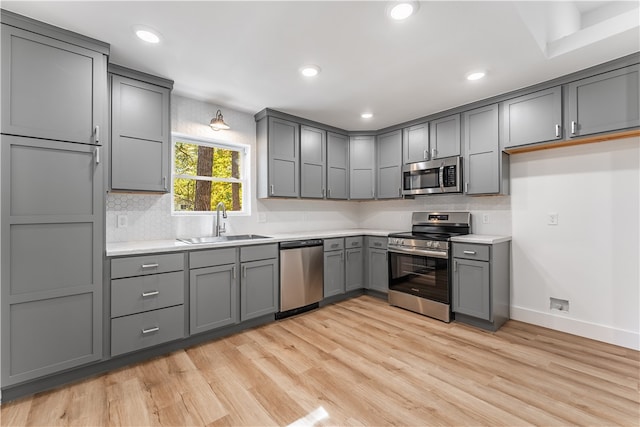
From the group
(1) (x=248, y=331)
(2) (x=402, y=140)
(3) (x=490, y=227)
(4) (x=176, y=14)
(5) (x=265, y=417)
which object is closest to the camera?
(5) (x=265, y=417)

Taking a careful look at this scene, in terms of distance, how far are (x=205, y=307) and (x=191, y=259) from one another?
480 millimetres

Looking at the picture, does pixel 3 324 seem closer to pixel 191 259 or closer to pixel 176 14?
pixel 191 259

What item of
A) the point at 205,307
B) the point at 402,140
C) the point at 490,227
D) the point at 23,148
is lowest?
the point at 205,307

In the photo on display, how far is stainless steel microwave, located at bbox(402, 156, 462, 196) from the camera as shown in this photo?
3.44 m

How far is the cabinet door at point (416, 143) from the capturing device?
3.81m

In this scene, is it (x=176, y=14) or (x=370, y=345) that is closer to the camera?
(x=176, y=14)

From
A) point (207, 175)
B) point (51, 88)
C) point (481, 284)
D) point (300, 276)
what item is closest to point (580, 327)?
point (481, 284)

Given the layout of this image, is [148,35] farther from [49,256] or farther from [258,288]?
[258,288]

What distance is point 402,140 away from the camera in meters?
4.10

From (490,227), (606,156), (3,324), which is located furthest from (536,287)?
(3,324)

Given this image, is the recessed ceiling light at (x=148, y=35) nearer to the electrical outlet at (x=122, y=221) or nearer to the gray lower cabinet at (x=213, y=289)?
the electrical outlet at (x=122, y=221)

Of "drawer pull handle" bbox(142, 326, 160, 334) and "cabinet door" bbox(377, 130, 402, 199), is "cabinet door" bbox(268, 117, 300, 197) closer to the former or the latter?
"cabinet door" bbox(377, 130, 402, 199)

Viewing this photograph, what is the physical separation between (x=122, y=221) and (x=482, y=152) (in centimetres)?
386

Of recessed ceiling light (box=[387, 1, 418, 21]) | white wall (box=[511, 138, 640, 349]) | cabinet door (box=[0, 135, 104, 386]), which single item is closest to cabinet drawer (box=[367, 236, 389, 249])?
white wall (box=[511, 138, 640, 349])
